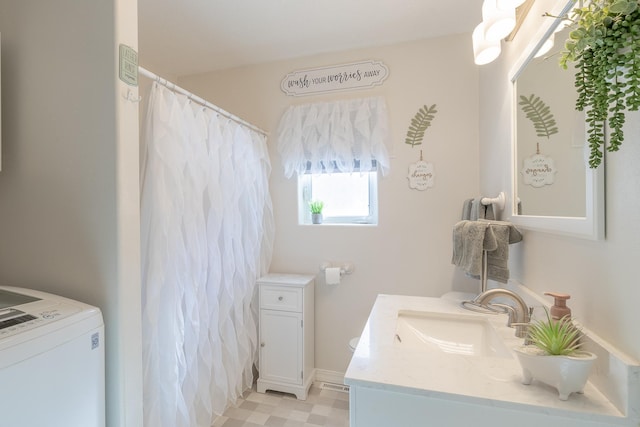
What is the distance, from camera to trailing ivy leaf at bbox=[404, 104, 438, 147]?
6.76 feet

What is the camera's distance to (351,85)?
2201 mm

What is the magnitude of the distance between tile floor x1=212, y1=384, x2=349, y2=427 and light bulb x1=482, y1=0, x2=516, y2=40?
87.1 inches

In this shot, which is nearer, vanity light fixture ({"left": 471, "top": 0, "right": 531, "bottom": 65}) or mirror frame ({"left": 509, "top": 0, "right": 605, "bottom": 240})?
mirror frame ({"left": 509, "top": 0, "right": 605, "bottom": 240})

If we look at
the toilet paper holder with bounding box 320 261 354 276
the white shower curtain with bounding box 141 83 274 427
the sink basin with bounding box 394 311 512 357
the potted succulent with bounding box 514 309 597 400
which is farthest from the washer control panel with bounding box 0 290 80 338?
the toilet paper holder with bounding box 320 261 354 276

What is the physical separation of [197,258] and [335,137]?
4.14 feet

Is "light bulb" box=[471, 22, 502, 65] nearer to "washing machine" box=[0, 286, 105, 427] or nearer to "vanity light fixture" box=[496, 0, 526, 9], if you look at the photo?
"vanity light fixture" box=[496, 0, 526, 9]

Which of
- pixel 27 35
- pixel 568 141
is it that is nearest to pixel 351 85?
pixel 568 141

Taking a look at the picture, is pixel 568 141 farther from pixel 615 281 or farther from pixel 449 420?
pixel 449 420

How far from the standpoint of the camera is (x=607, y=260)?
2.44ft

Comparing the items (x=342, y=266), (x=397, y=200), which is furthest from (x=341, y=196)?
(x=342, y=266)

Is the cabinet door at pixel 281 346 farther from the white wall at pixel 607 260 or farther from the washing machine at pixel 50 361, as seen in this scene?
the white wall at pixel 607 260

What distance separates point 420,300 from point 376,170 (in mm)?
1019

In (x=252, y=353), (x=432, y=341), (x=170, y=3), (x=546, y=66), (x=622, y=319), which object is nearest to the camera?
(x=622, y=319)

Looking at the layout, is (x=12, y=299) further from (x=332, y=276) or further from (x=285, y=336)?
(x=332, y=276)
